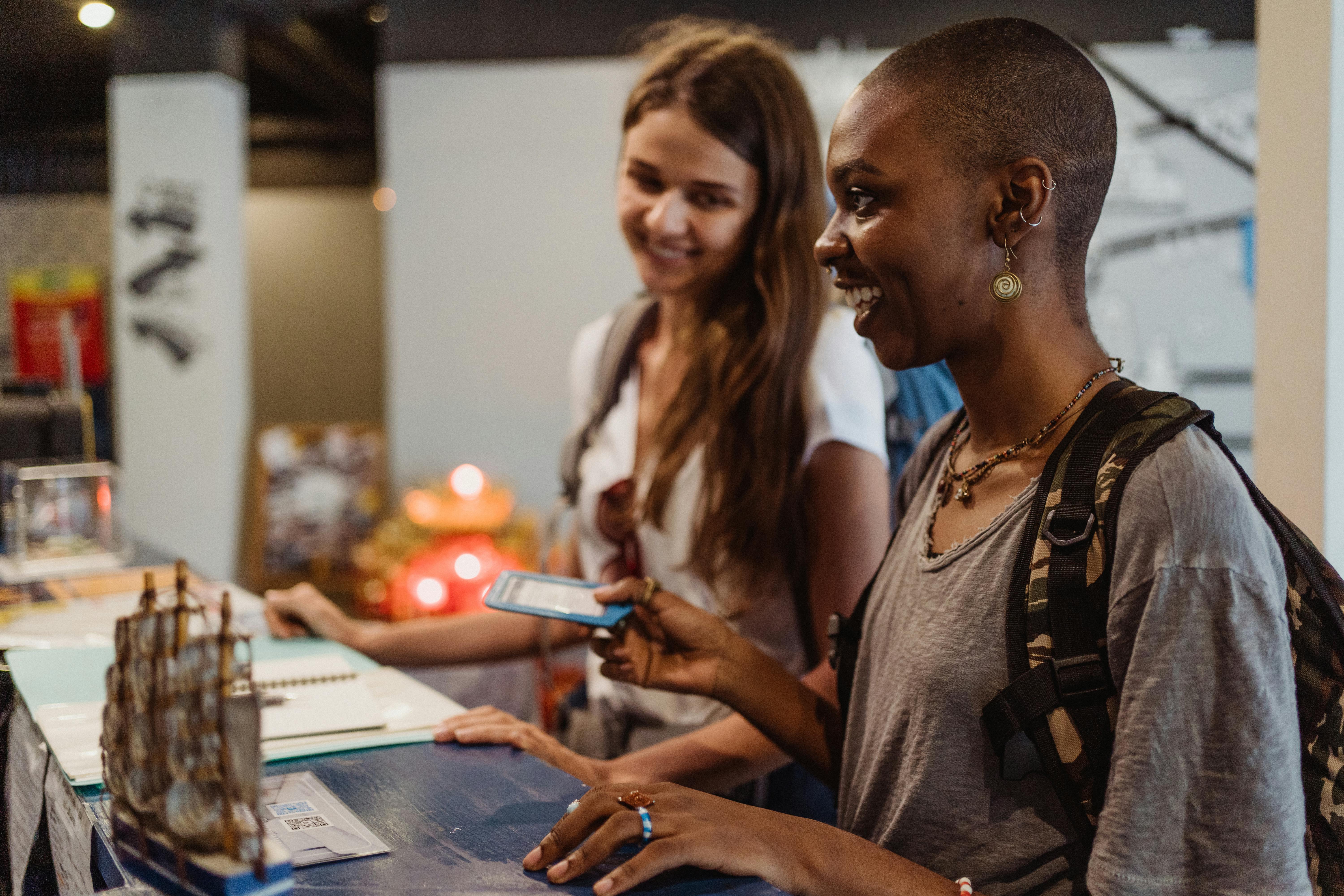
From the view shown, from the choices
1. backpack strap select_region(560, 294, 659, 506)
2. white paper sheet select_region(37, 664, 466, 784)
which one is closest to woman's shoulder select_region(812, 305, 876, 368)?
backpack strap select_region(560, 294, 659, 506)

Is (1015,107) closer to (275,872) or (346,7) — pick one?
(275,872)

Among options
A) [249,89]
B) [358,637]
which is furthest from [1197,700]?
[249,89]

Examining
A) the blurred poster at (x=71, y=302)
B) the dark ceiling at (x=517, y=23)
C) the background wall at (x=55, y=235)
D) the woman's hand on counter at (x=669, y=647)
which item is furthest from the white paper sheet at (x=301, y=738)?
the background wall at (x=55, y=235)

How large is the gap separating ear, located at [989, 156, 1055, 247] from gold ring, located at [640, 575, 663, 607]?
2.12ft

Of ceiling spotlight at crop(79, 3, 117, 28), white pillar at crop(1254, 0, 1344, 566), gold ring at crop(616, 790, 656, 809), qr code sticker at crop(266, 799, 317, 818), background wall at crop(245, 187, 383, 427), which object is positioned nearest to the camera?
gold ring at crop(616, 790, 656, 809)

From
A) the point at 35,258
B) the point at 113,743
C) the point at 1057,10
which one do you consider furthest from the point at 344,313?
the point at 113,743

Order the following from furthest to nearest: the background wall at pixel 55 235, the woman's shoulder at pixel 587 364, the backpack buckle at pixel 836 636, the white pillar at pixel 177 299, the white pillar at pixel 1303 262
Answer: the white pillar at pixel 177 299 → the background wall at pixel 55 235 → the woman's shoulder at pixel 587 364 → the white pillar at pixel 1303 262 → the backpack buckle at pixel 836 636

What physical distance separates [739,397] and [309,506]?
509 cm

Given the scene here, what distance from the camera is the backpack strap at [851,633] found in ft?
4.15

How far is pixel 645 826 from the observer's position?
94 centimetres

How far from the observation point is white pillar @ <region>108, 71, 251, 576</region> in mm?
5773

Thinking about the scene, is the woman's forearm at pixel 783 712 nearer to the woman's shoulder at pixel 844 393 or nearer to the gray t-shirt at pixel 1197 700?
the woman's shoulder at pixel 844 393

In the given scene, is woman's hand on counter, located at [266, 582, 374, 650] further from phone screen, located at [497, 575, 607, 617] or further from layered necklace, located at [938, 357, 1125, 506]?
layered necklace, located at [938, 357, 1125, 506]

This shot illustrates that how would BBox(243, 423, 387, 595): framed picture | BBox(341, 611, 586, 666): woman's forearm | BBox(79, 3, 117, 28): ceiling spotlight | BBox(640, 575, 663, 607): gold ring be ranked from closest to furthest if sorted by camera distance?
BBox(640, 575, 663, 607): gold ring < BBox(341, 611, 586, 666): woman's forearm < BBox(79, 3, 117, 28): ceiling spotlight < BBox(243, 423, 387, 595): framed picture
